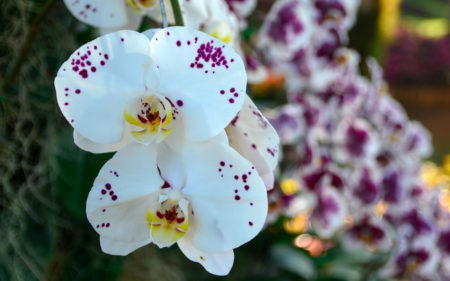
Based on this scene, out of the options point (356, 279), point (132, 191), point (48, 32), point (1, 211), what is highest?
point (132, 191)

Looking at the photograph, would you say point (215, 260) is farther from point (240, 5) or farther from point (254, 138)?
point (240, 5)

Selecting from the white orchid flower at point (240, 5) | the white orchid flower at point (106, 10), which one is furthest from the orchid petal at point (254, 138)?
the white orchid flower at point (240, 5)

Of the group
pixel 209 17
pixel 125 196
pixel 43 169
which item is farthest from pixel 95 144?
pixel 43 169

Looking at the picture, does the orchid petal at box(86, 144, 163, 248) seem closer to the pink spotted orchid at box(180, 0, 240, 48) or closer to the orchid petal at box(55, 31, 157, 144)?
the orchid petal at box(55, 31, 157, 144)

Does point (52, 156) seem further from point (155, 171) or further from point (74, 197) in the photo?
point (155, 171)

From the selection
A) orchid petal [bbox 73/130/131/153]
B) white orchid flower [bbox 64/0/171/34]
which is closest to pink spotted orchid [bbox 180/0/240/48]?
white orchid flower [bbox 64/0/171/34]

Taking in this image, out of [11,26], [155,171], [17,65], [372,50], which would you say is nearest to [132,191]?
[155,171]
